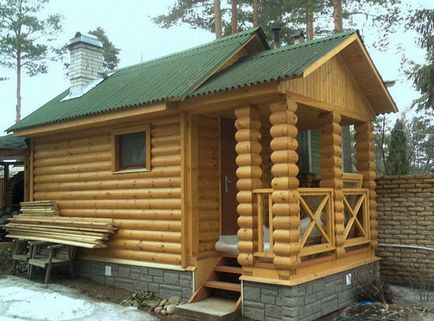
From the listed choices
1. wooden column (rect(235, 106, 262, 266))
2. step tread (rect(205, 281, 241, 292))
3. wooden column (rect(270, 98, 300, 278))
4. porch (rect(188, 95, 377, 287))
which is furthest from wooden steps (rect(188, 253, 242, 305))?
wooden column (rect(270, 98, 300, 278))

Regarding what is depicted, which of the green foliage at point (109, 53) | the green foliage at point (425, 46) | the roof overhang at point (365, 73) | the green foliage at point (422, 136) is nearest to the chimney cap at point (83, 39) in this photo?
the roof overhang at point (365, 73)

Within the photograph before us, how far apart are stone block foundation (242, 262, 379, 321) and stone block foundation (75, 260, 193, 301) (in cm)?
117

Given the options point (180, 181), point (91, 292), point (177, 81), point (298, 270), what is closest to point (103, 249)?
point (91, 292)

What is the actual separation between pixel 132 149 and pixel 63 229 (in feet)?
7.06

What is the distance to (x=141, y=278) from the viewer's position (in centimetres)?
811

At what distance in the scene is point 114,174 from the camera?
28.5ft

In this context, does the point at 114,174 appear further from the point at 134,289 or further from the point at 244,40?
the point at 244,40

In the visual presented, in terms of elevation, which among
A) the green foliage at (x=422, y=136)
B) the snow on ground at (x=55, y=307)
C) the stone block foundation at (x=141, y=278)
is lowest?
the snow on ground at (x=55, y=307)

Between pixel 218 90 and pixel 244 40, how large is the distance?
7.78 ft

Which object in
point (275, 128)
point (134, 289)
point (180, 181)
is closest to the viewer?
point (275, 128)

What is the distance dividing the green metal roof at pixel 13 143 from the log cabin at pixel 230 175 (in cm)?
104

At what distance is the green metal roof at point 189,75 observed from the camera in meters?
6.70

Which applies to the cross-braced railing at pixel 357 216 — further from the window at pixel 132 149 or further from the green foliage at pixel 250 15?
the green foliage at pixel 250 15

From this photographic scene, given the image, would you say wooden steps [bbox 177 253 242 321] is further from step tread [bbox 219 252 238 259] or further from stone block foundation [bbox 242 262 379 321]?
stone block foundation [bbox 242 262 379 321]
